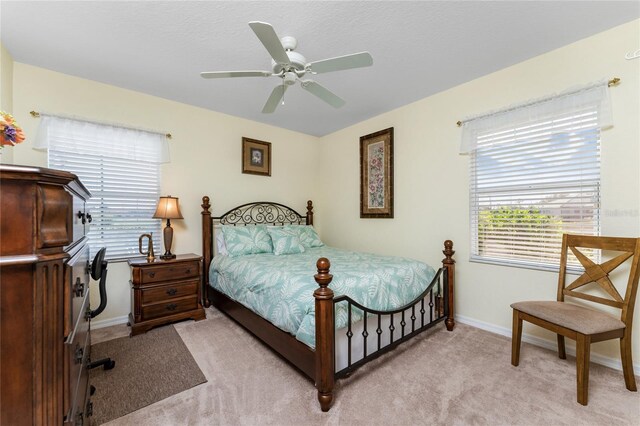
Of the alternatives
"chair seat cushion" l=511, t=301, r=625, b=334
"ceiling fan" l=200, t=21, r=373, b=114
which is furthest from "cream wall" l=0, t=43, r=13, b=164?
"chair seat cushion" l=511, t=301, r=625, b=334

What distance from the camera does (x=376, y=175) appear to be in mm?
3875

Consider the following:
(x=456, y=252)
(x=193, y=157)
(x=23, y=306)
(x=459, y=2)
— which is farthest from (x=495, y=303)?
(x=193, y=157)

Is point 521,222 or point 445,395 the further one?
point 521,222

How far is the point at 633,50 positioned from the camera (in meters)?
2.03

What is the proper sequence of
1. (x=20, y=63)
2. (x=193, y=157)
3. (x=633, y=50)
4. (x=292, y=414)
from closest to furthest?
(x=292, y=414)
(x=633, y=50)
(x=20, y=63)
(x=193, y=157)

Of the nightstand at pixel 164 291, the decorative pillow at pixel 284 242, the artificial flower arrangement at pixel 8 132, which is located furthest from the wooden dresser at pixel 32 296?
the decorative pillow at pixel 284 242

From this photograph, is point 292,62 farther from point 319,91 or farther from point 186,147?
point 186,147

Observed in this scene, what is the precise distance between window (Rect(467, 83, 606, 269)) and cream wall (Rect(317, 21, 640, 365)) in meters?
0.09

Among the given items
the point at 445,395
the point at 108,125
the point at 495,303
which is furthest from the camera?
the point at 108,125

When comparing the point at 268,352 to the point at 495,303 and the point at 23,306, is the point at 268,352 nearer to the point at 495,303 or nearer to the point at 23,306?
the point at 23,306

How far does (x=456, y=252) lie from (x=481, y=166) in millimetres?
961

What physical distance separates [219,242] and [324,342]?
234 centimetres

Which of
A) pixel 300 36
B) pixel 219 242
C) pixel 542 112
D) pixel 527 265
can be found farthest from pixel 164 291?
pixel 542 112

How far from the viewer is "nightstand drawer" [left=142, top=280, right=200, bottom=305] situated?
2.78 m
